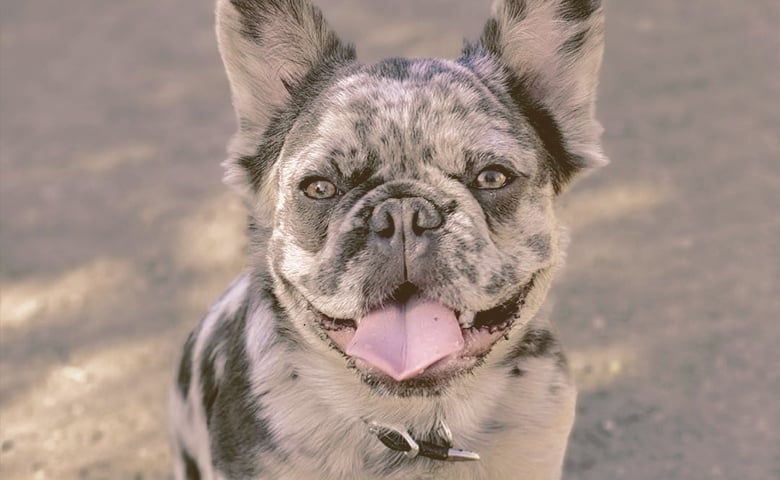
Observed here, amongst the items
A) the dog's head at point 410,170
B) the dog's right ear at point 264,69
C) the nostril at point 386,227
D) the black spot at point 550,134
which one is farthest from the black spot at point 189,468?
the black spot at point 550,134

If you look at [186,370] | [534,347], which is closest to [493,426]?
[534,347]

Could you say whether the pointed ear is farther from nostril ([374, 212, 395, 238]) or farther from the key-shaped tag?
the key-shaped tag

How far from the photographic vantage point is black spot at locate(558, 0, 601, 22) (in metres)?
3.93

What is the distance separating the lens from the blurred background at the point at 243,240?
18.7 feet

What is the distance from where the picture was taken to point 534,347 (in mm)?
3938

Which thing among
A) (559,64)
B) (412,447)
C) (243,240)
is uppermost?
(559,64)

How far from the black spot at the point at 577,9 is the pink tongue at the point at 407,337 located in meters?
1.36

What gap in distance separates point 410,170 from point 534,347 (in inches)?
36.4

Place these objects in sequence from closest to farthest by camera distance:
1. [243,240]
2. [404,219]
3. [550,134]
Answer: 1. [404,219]
2. [550,134]
3. [243,240]

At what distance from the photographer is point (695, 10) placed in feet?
32.0

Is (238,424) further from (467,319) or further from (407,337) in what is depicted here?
(467,319)

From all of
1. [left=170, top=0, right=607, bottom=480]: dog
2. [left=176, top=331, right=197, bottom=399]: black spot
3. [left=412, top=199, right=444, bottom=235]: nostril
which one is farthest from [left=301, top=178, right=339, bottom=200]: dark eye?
[left=176, top=331, right=197, bottom=399]: black spot

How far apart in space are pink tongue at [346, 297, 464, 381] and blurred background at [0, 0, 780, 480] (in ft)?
3.11

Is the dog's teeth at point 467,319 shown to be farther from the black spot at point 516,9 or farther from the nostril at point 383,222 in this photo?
the black spot at point 516,9
